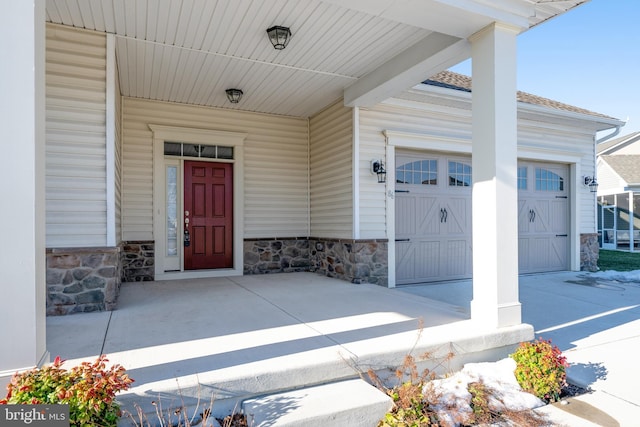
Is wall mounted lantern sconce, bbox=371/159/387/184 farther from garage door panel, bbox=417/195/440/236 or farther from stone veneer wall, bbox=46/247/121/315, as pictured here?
stone veneer wall, bbox=46/247/121/315

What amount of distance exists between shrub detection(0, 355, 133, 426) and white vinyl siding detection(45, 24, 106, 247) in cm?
231

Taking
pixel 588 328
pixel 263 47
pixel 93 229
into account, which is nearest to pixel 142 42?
pixel 263 47

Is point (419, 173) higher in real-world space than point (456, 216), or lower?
higher

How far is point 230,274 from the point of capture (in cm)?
640

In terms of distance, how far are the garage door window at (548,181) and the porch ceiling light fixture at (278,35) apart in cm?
601

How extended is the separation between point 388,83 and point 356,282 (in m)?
2.78

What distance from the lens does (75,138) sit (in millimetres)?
3828

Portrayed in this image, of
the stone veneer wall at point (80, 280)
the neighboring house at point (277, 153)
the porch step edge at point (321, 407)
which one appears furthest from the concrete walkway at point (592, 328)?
the stone veneer wall at point (80, 280)

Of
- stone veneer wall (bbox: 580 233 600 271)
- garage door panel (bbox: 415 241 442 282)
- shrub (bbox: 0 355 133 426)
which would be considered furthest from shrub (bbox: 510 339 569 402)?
stone veneer wall (bbox: 580 233 600 271)

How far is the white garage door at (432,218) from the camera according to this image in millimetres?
6191

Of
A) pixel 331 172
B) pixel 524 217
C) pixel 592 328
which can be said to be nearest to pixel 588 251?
pixel 524 217

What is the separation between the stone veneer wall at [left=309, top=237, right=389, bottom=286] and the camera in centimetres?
566

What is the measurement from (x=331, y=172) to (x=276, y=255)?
1.76 metres

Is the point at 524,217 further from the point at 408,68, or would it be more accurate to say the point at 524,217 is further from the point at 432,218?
the point at 408,68
